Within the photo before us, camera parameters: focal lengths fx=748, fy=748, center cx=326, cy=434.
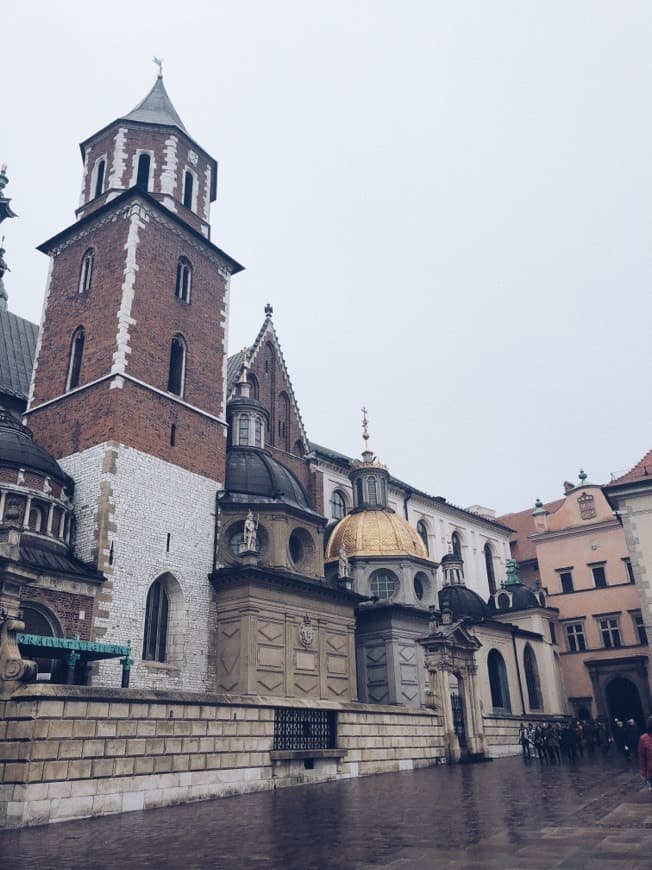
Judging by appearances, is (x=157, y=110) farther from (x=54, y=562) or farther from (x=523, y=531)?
(x=523, y=531)

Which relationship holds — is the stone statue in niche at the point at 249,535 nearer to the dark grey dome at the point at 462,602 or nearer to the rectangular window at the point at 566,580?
the dark grey dome at the point at 462,602

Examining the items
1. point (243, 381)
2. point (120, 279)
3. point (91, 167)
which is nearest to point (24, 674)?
point (120, 279)

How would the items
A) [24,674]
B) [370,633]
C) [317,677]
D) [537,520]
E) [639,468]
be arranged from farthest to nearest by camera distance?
[537,520] < [370,633] < [639,468] < [317,677] < [24,674]

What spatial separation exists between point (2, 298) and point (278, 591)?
40.9 meters

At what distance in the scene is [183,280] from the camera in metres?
28.4

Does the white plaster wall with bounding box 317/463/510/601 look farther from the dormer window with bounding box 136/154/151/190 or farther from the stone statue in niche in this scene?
the dormer window with bounding box 136/154/151/190

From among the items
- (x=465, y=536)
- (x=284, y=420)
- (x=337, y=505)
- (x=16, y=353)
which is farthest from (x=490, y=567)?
(x=16, y=353)

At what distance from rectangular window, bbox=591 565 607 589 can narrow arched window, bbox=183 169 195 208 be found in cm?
3034

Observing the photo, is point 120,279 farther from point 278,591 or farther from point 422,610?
point 422,610

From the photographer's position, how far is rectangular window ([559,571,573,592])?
146 feet

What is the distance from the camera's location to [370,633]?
3194 centimetres

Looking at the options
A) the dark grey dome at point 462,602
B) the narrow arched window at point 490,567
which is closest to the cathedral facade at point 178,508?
the dark grey dome at point 462,602

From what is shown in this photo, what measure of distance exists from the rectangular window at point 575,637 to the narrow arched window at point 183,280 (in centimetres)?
2945

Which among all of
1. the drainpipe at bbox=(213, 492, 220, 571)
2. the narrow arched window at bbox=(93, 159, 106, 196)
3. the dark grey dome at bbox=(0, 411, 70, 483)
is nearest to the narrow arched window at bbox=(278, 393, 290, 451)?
the drainpipe at bbox=(213, 492, 220, 571)
